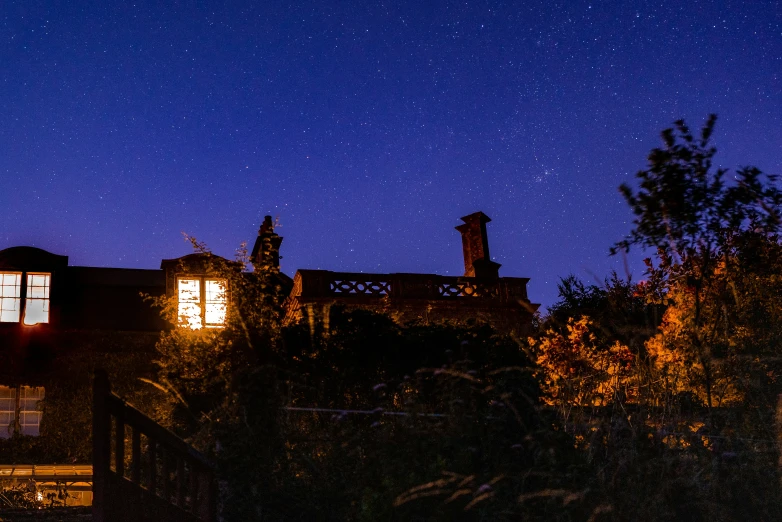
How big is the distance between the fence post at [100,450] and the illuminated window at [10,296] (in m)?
15.6

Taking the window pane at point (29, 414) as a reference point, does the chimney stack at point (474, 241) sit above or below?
above

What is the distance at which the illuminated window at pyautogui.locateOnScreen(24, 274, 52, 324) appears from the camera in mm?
20547

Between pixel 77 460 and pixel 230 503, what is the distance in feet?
43.5

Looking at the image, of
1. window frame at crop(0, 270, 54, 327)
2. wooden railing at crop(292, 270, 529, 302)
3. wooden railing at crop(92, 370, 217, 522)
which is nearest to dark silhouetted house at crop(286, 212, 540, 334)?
wooden railing at crop(292, 270, 529, 302)

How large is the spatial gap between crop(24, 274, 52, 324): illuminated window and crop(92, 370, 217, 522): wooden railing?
14993mm

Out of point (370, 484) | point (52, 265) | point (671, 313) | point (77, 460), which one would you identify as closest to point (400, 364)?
point (370, 484)

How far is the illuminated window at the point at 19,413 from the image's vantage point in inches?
765

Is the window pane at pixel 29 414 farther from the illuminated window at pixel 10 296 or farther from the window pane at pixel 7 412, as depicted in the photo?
the illuminated window at pixel 10 296

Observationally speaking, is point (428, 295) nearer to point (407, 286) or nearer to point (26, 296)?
point (407, 286)

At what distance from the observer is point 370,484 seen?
22.5 feet

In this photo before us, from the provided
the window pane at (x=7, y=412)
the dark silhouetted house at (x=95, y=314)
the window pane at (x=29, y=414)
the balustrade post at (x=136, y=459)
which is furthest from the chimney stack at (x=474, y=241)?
the balustrade post at (x=136, y=459)

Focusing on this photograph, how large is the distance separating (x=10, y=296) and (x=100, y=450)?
16.2m

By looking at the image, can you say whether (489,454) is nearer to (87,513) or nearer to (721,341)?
(87,513)

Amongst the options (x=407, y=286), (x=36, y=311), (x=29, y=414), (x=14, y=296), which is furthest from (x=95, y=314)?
(x=407, y=286)
